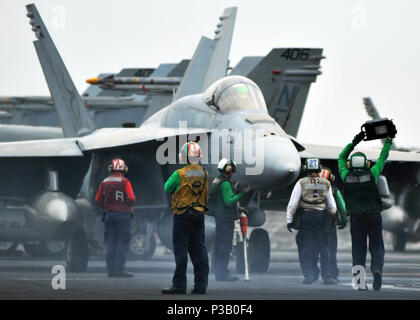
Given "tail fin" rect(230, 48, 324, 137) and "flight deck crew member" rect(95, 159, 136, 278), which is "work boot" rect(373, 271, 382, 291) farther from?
"tail fin" rect(230, 48, 324, 137)

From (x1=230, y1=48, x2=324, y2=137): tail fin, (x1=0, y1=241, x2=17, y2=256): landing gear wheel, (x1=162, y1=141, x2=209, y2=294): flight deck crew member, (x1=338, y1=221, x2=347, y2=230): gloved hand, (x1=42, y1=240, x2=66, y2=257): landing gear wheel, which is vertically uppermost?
(x1=230, y1=48, x2=324, y2=137): tail fin

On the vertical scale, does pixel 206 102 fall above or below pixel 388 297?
above

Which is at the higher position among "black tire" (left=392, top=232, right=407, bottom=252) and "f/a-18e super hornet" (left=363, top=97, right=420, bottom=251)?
"f/a-18e super hornet" (left=363, top=97, right=420, bottom=251)

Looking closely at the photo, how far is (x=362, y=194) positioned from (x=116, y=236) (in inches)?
188

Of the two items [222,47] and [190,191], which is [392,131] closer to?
[190,191]

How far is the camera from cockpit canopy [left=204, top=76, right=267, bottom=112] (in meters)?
16.4

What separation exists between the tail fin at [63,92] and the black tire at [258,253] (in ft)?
20.5

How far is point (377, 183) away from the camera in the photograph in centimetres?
1231

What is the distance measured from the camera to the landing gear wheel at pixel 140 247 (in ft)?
83.7

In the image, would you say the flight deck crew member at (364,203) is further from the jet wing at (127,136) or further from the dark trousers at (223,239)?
the jet wing at (127,136)

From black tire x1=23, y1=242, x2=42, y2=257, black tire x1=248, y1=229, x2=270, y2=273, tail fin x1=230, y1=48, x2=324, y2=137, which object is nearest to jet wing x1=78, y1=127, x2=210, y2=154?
black tire x1=248, y1=229, x2=270, y2=273

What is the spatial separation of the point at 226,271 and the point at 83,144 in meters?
5.27
